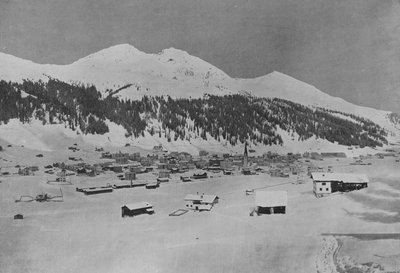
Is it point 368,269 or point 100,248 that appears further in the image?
point 100,248

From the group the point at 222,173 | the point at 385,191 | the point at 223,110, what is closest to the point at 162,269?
the point at 385,191

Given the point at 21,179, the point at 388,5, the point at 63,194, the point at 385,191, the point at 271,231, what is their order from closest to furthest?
the point at 271,231
the point at 388,5
the point at 385,191
the point at 63,194
the point at 21,179

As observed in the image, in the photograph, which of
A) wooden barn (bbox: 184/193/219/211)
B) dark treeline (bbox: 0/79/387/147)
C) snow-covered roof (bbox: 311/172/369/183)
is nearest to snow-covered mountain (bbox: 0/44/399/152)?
dark treeline (bbox: 0/79/387/147)

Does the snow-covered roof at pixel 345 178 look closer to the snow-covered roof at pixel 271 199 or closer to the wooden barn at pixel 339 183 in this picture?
the wooden barn at pixel 339 183

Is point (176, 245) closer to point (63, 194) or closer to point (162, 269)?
point (162, 269)

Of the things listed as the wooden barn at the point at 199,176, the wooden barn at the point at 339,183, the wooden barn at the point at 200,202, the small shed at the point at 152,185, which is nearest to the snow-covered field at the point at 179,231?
the wooden barn at the point at 200,202

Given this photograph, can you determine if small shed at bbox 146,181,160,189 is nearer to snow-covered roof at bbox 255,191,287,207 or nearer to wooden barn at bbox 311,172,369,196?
snow-covered roof at bbox 255,191,287,207

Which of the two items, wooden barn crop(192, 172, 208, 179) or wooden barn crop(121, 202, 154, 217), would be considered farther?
wooden barn crop(192, 172, 208, 179)
